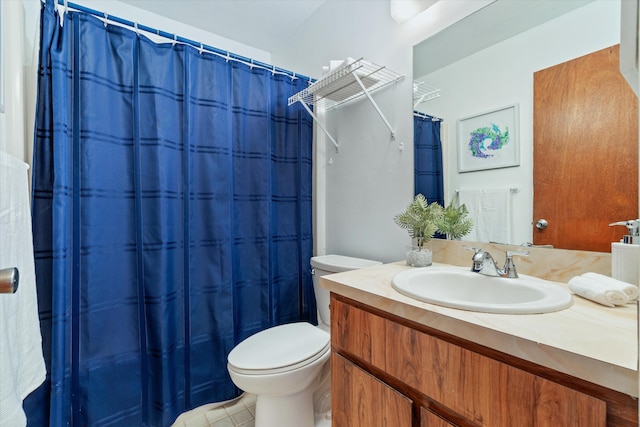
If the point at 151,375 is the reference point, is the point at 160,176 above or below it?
above

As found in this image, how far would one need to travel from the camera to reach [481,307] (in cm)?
65

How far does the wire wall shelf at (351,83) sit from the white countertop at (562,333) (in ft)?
3.20

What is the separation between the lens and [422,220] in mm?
1165

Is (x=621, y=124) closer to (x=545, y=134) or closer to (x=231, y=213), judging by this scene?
(x=545, y=134)

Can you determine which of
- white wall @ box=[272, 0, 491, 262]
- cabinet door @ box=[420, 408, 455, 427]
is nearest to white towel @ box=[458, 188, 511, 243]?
white wall @ box=[272, 0, 491, 262]

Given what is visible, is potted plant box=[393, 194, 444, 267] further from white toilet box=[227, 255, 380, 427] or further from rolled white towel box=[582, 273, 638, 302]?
rolled white towel box=[582, 273, 638, 302]

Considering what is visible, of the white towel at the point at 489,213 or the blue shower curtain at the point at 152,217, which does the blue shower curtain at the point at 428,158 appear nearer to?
the white towel at the point at 489,213

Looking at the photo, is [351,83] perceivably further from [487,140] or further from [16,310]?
[16,310]

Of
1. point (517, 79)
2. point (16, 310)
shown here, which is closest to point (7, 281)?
point (16, 310)

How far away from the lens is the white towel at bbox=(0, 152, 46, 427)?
62 centimetres

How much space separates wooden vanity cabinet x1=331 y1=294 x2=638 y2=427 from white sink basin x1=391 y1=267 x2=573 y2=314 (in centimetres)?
9

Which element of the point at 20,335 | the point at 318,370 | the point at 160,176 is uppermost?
the point at 160,176

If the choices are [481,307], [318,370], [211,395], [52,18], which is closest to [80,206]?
[52,18]

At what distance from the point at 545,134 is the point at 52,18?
1.89 metres
